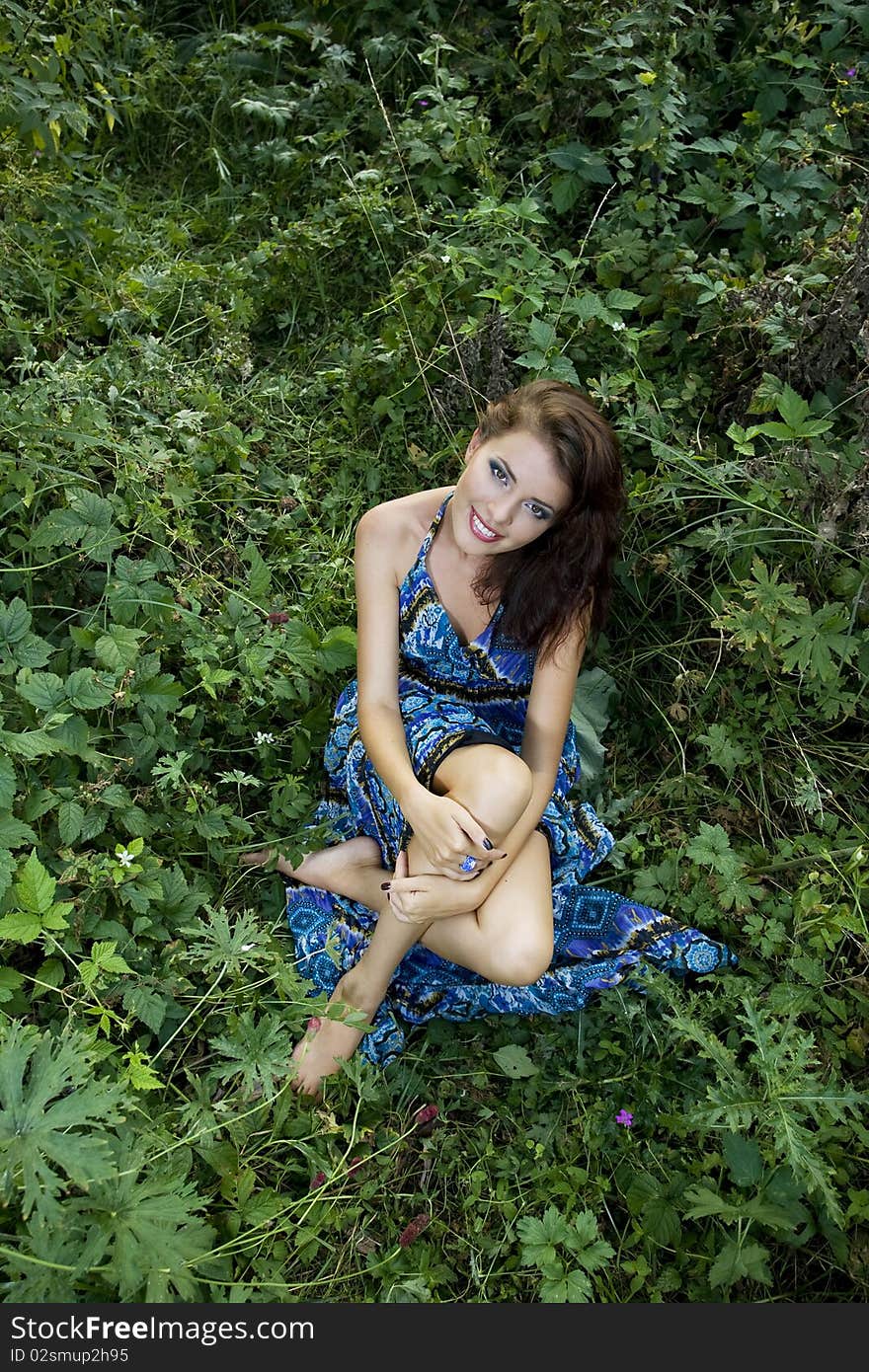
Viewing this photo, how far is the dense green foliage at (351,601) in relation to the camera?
6.75ft

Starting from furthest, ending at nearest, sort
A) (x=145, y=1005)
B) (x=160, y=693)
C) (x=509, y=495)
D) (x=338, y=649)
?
(x=338, y=649) < (x=160, y=693) < (x=509, y=495) < (x=145, y=1005)

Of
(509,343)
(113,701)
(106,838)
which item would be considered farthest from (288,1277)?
(509,343)

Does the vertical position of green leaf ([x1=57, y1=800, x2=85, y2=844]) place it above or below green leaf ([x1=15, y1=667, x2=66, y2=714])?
below

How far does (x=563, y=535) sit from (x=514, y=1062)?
1.18 meters

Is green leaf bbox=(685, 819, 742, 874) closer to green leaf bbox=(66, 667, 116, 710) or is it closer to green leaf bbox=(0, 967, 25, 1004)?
green leaf bbox=(66, 667, 116, 710)

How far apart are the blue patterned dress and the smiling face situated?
0.73 ft

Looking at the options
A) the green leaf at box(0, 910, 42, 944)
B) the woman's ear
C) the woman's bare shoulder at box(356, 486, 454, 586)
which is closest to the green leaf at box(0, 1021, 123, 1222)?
the green leaf at box(0, 910, 42, 944)

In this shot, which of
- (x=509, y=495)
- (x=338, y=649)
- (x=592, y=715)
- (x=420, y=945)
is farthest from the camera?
(x=592, y=715)

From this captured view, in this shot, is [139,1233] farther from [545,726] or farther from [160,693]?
[545,726]

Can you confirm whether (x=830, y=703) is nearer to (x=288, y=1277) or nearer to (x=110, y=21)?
(x=288, y=1277)

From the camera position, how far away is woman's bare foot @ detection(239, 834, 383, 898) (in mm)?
2533

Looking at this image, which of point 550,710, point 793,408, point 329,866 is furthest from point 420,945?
point 793,408

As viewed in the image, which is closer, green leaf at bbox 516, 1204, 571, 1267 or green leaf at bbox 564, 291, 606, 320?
green leaf at bbox 516, 1204, 571, 1267

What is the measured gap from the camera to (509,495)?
2.17 meters
